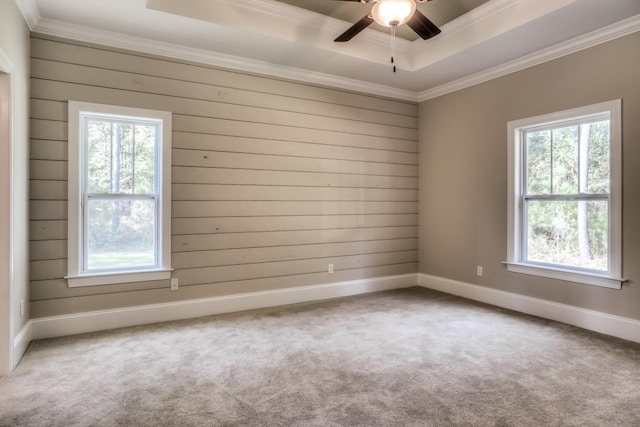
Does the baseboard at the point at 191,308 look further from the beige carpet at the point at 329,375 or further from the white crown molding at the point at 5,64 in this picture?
the white crown molding at the point at 5,64

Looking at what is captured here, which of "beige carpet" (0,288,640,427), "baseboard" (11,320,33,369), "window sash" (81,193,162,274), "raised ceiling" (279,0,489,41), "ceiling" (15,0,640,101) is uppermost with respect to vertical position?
"raised ceiling" (279,0,489,41)

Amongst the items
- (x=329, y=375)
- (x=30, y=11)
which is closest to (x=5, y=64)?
(x=30, y=11)

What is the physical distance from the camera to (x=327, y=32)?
375 cm

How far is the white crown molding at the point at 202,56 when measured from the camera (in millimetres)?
3240

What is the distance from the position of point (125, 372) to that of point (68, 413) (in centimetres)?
51

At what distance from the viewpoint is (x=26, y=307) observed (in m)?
3.06

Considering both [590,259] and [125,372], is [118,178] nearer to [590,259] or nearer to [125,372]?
[125,372]

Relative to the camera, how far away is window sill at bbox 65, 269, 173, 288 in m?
3.32

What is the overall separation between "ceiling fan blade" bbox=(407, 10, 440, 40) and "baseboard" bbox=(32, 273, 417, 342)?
2.95 metres

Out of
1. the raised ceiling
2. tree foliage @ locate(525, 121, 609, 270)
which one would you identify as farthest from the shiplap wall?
tree foliage @ locate(525, 121, 609, 270)

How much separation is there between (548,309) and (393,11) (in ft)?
10.6

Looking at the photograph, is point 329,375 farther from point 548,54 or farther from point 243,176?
point 548,54

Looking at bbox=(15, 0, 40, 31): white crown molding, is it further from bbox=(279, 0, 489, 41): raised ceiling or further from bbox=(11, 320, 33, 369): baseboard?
bbox=(11, 320, 33, 369): baseboard

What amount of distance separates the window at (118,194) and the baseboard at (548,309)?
3.44m
